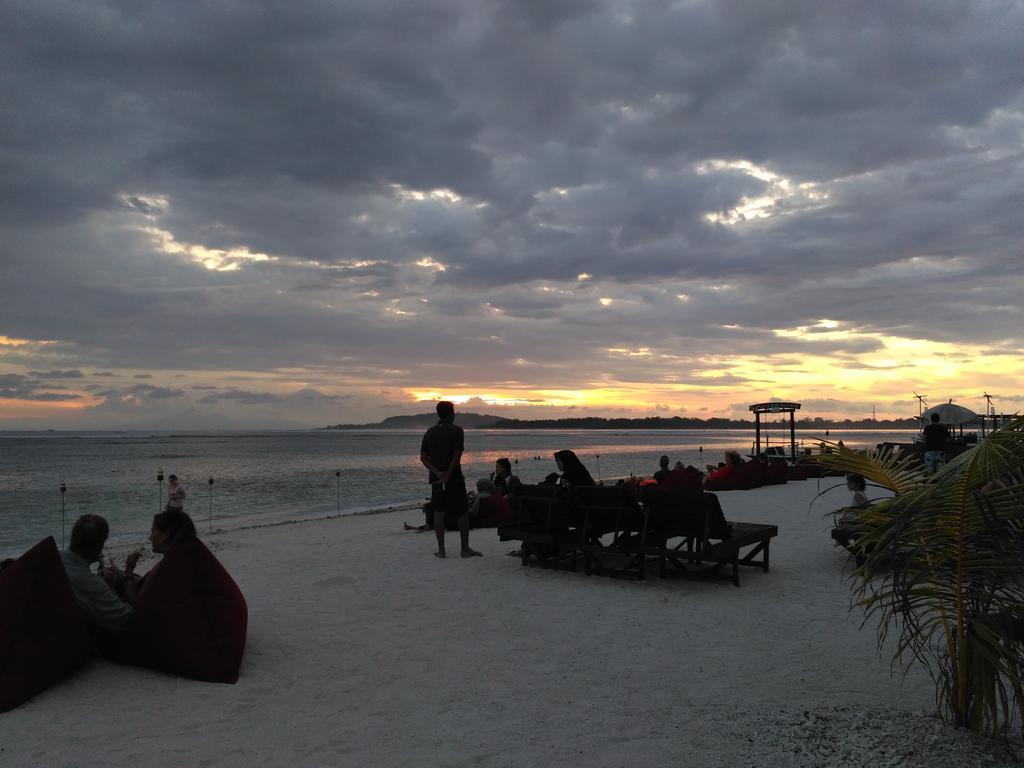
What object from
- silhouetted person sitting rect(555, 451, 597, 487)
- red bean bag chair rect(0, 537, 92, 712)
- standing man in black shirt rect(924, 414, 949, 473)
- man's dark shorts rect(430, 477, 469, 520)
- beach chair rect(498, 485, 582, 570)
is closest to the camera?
red bean bag chair rect(0, 537, 92, 712)

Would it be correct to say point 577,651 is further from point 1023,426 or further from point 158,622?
point 1023,426

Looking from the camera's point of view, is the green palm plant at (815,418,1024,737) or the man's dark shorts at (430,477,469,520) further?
the man's dark shorts at (430,477,469,520)

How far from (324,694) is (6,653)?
74.2 inches

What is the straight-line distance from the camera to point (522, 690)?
181 inches

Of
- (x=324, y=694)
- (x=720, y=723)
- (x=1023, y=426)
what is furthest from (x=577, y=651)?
(x=1023, y=426)

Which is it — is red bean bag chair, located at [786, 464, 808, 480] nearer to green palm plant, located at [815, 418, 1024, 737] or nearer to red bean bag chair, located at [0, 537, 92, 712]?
green palm plant, located at [815, 418, 1024, 737]

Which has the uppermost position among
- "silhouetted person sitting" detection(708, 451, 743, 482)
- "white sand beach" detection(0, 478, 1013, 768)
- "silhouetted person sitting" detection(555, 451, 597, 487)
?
"silhouetted person sitting" detection(555, 451, 597, 487)

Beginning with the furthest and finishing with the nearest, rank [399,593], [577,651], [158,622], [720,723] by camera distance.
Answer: [399,593], [577,651], [158,622], [720,723]

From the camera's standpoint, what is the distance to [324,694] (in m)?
4.52

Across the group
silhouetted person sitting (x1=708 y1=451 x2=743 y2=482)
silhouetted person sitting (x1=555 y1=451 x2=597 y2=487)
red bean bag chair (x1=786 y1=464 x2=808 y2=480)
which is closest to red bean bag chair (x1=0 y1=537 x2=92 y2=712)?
silhouetted person sitting (x1=555 y1=451 x2=597 y2=487)

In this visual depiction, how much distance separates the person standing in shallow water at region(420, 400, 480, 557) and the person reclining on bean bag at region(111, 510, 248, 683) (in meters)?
4.22

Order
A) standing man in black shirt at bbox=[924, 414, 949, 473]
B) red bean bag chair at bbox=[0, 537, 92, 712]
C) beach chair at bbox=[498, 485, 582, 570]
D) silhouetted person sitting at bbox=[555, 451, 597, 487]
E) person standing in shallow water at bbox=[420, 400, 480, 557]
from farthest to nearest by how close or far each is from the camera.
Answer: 1. standing man in black shirt at bbox=[924, 414, 949, 473]
2. person standing in shallow water at bbox=[420, 400, 480, 557]
3. silhouetted person sitting at bbox=[555, 451, 597, 487]
4. beach chair at bbox=[498, 485, 582, 570]
5. red bean bag chair at bbox=[0, 537, 92, 712]

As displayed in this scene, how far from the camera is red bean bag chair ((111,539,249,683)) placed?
4.67 metres

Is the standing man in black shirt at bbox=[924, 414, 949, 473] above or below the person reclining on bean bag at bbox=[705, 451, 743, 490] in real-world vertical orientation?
above
